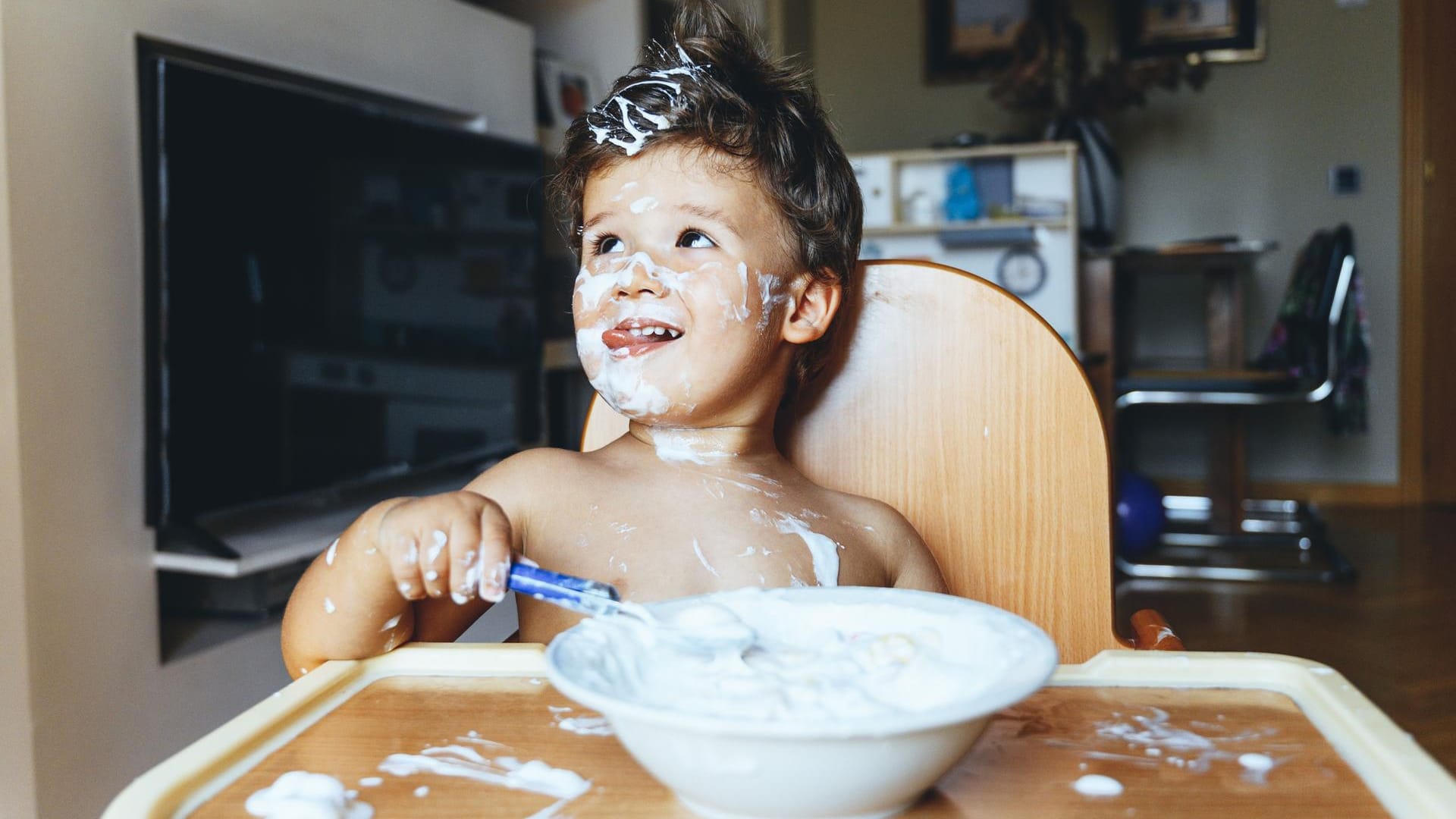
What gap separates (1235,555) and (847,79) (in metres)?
2.41

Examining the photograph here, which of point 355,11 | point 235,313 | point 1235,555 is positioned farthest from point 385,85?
point 1235,555

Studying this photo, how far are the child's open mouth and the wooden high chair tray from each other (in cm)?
28

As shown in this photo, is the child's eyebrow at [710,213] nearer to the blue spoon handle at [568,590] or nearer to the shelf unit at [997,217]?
the blue spoon handle at [568,590]

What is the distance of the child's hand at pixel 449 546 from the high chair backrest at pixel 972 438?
41 centimetres

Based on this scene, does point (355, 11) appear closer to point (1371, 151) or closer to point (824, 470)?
point (824, 470)

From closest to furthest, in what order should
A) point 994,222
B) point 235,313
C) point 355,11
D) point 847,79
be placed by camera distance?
point 235,313 < point 355,11 < point 994,222 < point 847,79

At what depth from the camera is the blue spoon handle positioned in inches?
22.4

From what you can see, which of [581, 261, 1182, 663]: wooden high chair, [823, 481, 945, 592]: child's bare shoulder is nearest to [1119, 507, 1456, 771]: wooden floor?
[581, 261, 1182, 663]: wooden high chair

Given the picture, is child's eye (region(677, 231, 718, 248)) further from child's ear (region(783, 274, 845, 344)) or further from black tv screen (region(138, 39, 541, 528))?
black tv screen (region(138, 39, 541, 528))

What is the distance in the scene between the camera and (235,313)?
5.53ft

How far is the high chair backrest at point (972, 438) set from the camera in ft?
3.23

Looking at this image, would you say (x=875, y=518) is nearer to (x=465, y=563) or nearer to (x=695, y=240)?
(x=695, y=240)

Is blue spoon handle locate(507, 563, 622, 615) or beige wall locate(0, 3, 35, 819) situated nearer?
blue spoon handle locate(507, 563, 622, 615)

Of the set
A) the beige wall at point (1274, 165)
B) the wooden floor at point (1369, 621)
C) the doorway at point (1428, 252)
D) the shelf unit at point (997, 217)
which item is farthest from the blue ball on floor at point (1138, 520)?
the doorway at point (1428, 252)
